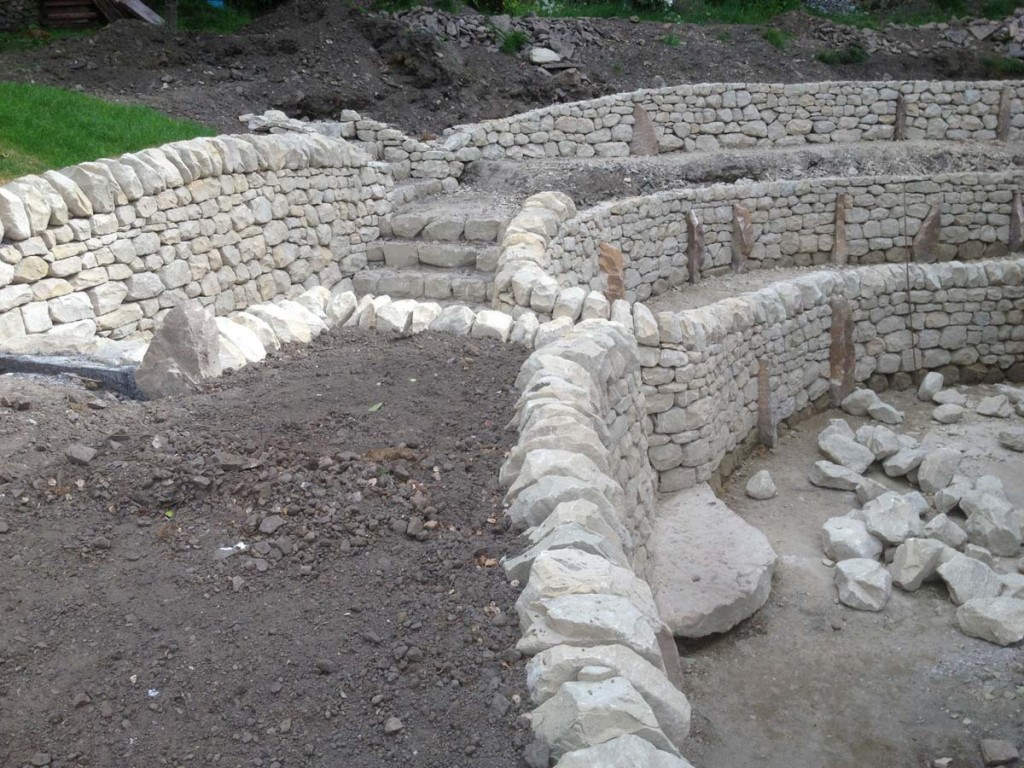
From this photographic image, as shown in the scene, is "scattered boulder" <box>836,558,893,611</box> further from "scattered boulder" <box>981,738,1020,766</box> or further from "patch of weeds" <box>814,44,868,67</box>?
"patch of weeds" <box>814,44,868,67</box>

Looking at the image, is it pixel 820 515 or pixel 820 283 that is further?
pixel 820 283

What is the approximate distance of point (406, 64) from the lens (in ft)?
62.4

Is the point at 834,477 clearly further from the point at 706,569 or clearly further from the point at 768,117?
the point at 768,117

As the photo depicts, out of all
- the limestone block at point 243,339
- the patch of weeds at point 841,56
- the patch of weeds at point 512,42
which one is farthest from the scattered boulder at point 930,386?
the patch of weeds at point 841,56

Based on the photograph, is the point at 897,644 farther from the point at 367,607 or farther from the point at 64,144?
the point at 64,144

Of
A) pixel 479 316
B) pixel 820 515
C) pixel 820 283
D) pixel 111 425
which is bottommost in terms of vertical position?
pixel 820 515

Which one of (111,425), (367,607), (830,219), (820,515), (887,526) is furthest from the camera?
(830,219)

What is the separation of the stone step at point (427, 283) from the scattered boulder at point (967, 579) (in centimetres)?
525

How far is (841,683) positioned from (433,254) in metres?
7.01

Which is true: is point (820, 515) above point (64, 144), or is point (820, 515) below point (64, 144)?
below

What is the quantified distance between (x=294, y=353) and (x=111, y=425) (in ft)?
5.86

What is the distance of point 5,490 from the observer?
484 cm

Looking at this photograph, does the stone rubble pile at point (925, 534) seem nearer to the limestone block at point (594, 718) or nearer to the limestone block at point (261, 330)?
the limestone block at point (261, 330)

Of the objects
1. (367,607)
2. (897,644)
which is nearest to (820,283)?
(897,644)
